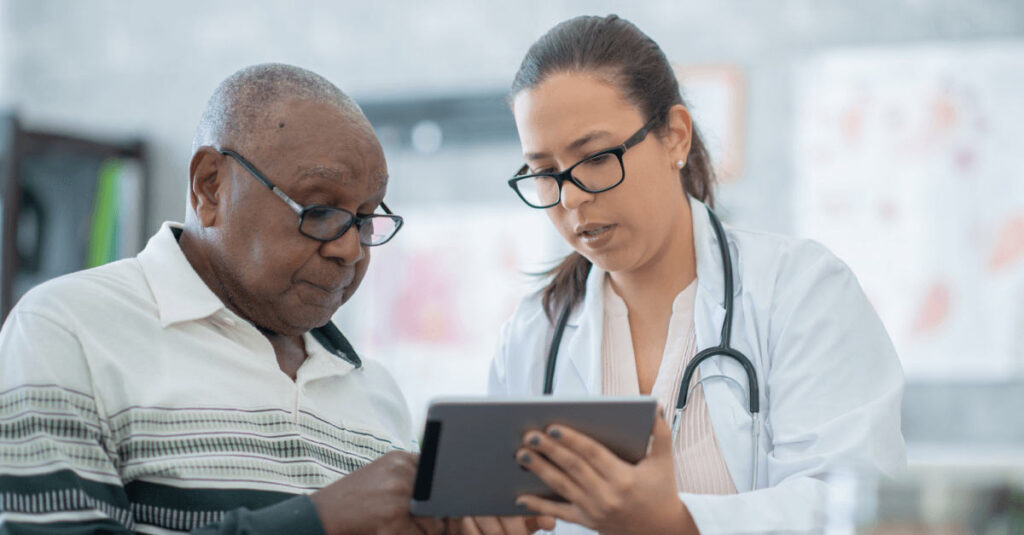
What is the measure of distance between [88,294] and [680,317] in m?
0.89

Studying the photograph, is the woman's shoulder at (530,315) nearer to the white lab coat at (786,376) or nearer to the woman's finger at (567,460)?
the white lab coat at (786,376)

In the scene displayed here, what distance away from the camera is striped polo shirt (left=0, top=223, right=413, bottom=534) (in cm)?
104

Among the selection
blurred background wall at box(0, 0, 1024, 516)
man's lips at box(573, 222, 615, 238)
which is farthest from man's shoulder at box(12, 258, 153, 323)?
blurred background wall at box(0, 0, 1024, 516)

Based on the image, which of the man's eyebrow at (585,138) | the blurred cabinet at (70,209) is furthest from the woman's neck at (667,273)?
the blurred cabinet at (70,209)

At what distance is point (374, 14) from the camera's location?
139 inches

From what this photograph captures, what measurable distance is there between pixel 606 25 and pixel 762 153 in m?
1.63

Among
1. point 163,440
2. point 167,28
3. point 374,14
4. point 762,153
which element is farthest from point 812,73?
point 163,440

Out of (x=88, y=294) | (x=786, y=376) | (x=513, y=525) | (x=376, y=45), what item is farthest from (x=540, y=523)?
(x=376, y=45)

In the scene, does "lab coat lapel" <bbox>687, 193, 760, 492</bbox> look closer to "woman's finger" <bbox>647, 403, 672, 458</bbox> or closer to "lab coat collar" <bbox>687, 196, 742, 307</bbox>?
"lab coat collar" <bbox>687, 196, 742, 307</bbox>

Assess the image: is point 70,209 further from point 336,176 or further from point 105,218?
point 336,176

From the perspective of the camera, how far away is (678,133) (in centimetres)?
163

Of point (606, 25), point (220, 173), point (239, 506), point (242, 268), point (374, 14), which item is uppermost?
point (374, 14)

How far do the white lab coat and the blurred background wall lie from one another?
1.22 metres

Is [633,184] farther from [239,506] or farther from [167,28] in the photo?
[167,28]
